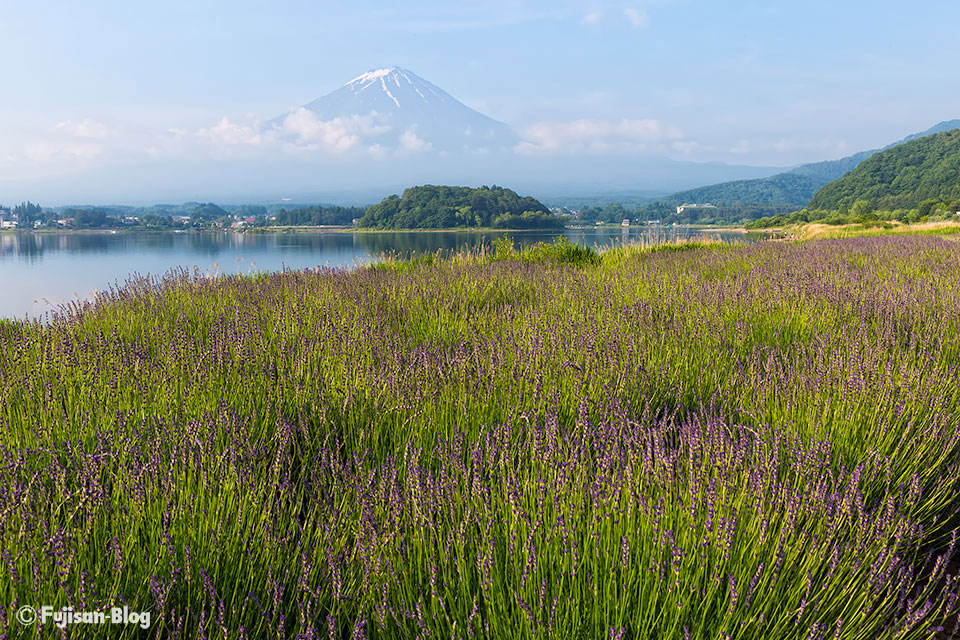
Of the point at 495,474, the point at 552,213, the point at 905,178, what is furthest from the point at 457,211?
the point at 905,178

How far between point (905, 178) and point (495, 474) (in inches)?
4817

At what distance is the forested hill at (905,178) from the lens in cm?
8706

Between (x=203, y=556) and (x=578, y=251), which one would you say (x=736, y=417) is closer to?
(x=203, y=556)

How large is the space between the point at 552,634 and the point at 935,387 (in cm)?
273

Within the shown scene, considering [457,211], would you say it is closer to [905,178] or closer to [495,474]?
[495,474]

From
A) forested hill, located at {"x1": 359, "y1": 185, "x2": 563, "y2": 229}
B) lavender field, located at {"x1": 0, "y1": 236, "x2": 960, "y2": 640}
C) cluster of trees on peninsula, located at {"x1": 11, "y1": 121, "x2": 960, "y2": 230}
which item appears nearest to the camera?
lavender field, located at {"x1": 0, "y1": 236, "x2": 960, "y2": 640}

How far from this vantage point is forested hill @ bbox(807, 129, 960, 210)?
87.1 metres

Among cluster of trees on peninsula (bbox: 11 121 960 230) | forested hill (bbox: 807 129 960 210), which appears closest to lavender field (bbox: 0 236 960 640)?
cluster of trees on peninsula (bbox: 11 121 960 230)

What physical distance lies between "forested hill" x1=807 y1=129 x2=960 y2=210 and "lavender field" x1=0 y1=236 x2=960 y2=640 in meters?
102

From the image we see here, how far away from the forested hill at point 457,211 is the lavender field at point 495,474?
2599 inches

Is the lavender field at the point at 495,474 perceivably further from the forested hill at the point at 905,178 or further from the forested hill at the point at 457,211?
the forested hill at the point at 905,178

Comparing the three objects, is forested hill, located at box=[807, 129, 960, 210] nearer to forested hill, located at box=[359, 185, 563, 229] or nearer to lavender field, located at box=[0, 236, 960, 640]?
forested hill, located at box=[359, 185, 563, 229]

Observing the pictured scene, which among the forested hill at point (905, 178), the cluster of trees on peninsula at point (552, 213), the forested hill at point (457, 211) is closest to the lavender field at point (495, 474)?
the forested hill at point (457, 211)

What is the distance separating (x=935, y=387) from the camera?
288cm
